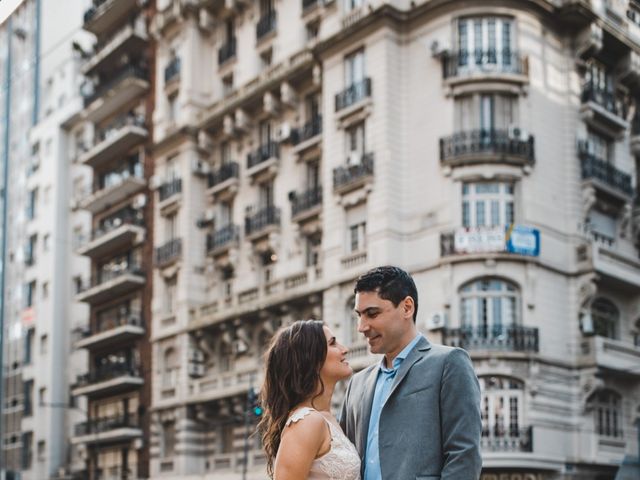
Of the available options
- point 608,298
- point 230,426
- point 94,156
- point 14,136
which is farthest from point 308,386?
point 14,136

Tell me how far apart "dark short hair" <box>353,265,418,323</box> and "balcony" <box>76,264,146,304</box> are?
40.0 meters

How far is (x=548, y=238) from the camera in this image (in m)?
32.2

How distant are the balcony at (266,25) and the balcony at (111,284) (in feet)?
37.3

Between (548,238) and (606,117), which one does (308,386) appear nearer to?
(548,238)

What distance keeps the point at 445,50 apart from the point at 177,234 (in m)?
15.1

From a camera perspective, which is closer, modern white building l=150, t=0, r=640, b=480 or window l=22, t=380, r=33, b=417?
modern white building l=150, t=0, r=640, b=480

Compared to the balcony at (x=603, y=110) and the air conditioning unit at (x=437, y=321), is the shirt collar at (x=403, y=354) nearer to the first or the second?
the air conditioning unit at (x=437, y=321)

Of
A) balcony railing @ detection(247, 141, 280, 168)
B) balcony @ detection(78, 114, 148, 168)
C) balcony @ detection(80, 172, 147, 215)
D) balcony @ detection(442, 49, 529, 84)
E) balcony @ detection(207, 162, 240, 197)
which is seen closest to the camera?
balcony @ detection(442, 49, 529, 84)

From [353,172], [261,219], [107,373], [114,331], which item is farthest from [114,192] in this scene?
[353,172]

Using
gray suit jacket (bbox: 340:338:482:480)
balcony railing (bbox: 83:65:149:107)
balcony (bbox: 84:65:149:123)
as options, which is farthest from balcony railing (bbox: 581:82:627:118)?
gray suit jacket (bbox: 340:338:482:480)

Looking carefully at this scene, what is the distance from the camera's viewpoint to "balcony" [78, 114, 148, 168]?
152 feet

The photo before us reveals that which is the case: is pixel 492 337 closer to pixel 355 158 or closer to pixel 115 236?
pixel 355 158

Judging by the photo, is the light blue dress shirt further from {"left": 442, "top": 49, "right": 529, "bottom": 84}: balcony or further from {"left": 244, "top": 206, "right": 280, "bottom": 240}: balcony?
{"left": 244, "top": 206, "right": 280, "bottom": 240}: balcony

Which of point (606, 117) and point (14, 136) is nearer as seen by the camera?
point (606, 117)
